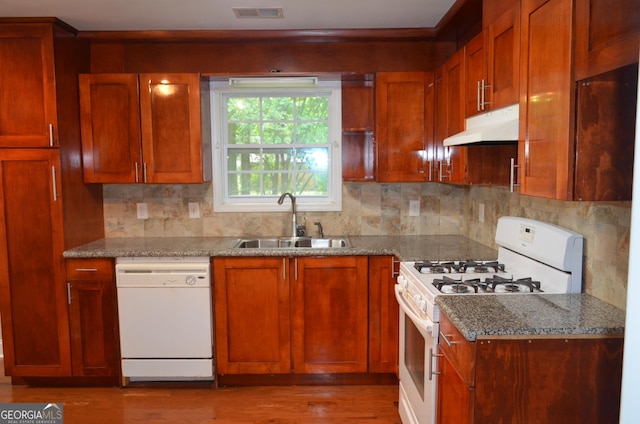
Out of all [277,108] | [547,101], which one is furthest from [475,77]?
[277,108]

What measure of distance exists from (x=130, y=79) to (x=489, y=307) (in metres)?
2.70

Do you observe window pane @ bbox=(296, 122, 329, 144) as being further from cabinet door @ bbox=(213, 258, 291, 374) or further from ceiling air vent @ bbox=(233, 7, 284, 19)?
cabinet door @ bbox=(213, 258, 291, 374)

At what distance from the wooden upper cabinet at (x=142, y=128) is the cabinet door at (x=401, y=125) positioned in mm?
1261

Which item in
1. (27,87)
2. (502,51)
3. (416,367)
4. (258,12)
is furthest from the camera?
(27,87)

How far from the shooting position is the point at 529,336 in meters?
1.46

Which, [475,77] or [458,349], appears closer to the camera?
[458,349]

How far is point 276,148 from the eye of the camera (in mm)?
3539

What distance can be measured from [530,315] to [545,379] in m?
0.22

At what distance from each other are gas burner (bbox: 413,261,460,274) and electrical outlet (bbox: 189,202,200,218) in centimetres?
182

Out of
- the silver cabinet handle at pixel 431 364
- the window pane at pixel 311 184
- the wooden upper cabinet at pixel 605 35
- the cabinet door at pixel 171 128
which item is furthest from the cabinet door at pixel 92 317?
the wooden upper cabinet at pixel 605 35

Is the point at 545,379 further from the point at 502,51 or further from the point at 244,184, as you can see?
the point at 244,184

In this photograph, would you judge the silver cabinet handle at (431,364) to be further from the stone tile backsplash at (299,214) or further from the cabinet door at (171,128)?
the cabinet door at (171,128)

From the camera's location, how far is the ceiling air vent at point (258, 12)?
105 inches

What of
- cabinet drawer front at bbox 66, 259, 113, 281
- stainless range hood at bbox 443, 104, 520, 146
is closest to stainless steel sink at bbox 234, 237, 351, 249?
cabinet drawer front at bbox 66, 259, 113, 281
